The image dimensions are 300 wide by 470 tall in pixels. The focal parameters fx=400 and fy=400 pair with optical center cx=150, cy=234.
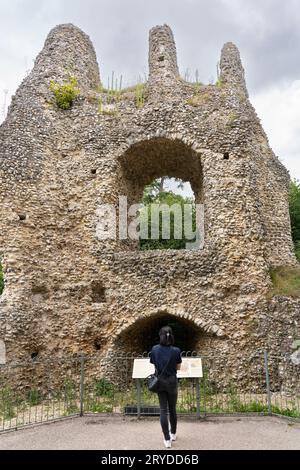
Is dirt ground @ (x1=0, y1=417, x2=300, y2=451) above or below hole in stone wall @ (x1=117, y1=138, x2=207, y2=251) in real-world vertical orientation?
below

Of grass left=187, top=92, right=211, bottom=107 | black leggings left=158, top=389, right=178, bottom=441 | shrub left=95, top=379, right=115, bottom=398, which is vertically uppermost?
grass left=187, top=92, right=211, bottom=107

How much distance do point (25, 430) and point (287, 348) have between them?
668 centimetres

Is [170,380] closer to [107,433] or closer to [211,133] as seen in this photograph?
[107,433]

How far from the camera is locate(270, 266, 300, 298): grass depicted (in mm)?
11344

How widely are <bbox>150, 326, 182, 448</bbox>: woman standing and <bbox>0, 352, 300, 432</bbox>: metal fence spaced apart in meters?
2.72

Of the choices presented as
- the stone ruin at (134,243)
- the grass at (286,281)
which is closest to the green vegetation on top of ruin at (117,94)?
the stone ruin at (134,243)

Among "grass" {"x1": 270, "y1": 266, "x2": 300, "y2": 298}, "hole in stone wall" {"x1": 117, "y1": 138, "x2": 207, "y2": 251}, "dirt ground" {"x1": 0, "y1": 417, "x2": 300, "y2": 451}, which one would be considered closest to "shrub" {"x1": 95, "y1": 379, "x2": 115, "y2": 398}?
"dirt ground" {"x1": 0, "y1": 417, "x2": 300, "y2": 451}

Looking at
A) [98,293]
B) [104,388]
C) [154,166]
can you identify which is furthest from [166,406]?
[154,166]

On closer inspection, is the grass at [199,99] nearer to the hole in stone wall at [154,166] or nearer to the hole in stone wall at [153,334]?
the hole in stone wall at [154,166]

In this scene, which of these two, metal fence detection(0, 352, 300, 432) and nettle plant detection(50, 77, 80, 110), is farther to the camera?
nettle plant detection(50, 77, 80, 110)

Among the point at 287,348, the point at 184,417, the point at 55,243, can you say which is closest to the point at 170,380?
the point at 184,417

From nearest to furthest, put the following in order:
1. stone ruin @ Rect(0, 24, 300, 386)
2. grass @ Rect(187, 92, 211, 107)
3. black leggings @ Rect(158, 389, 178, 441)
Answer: black leggings @ Rect(158, 389, 178, 441)
stone ruin @ Rect(0, 24, 300, 386)
grass @ Rect(187, 92, 211, 107)

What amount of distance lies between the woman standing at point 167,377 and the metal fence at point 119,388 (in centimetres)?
272

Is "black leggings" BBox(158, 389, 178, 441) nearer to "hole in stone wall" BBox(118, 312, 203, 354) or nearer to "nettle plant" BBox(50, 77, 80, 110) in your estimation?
"hole in stone wall" BBox(118, 312, 203, 354)
